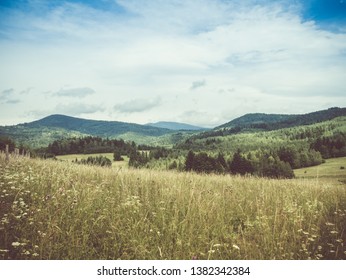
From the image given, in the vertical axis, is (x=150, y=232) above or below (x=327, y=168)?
above

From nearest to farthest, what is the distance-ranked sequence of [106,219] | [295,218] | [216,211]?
[106,219]
[295,218]
[216,211]

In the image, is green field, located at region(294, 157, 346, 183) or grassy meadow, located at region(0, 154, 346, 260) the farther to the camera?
green field, located at region(294, 157, 346, 183)

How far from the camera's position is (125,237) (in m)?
3.89

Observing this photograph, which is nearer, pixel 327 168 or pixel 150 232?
pixel 150 232

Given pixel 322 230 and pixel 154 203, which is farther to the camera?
pixel 154 203

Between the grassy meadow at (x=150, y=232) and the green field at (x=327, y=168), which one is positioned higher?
the grassy meadow at (x=150, y=232)

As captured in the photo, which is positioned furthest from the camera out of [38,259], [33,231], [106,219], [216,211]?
[216,211]

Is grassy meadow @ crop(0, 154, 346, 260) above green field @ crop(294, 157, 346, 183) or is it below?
above

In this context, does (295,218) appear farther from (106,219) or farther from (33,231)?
(33,231)

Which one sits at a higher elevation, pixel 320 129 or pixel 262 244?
pixel 320 129

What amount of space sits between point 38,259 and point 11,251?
1.38ft

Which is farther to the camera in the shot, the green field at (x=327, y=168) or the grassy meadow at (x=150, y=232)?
the green field at (x=327, y=168)

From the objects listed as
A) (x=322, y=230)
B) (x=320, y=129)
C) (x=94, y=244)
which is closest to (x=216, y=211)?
(x=322, y=230)
